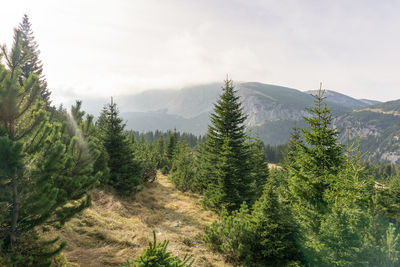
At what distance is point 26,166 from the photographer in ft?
13.3

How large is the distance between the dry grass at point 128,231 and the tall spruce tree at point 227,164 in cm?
184

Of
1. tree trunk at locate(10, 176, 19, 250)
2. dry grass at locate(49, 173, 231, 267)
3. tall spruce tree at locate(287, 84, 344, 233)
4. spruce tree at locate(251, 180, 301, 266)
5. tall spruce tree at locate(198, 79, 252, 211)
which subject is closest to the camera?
tree trunk at locate(10, 176, 19, 250)

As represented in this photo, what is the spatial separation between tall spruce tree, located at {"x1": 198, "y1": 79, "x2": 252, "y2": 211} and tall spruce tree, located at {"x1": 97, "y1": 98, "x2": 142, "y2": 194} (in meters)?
5.94

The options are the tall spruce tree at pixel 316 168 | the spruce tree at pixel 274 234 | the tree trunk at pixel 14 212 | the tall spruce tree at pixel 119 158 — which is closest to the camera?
the tree trunk at pixel 14 212

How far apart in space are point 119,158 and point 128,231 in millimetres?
8035

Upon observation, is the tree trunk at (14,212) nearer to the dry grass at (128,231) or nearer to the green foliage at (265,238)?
the dry grass at (128,231)

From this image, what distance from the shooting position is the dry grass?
261 inches

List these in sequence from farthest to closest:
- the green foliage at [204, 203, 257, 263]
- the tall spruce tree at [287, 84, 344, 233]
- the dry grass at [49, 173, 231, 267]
A: the tall spruce tree at [287, 84, 344, 233]
the green foliage at [204, 203, 257, 263]
the dry grass at [49, 173, 231, 267]

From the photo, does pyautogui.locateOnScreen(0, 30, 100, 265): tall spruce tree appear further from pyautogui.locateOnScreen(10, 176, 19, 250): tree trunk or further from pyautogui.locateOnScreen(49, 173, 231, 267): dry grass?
pyautogui.locateOnScreen(49, 173, 231, 267): dry grass

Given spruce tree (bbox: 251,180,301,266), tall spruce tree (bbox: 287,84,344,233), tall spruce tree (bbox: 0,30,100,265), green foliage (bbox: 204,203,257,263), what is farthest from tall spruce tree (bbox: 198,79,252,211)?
tall spruce tree (bbox: 0,30,100,265)

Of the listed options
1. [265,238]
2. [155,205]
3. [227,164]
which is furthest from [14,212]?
[227,164]

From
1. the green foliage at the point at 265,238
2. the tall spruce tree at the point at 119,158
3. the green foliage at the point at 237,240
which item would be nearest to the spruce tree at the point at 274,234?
the green foliage at the point at 265,238

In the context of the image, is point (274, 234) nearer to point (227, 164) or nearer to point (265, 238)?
point (265, 238)

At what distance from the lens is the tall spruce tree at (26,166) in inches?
155
